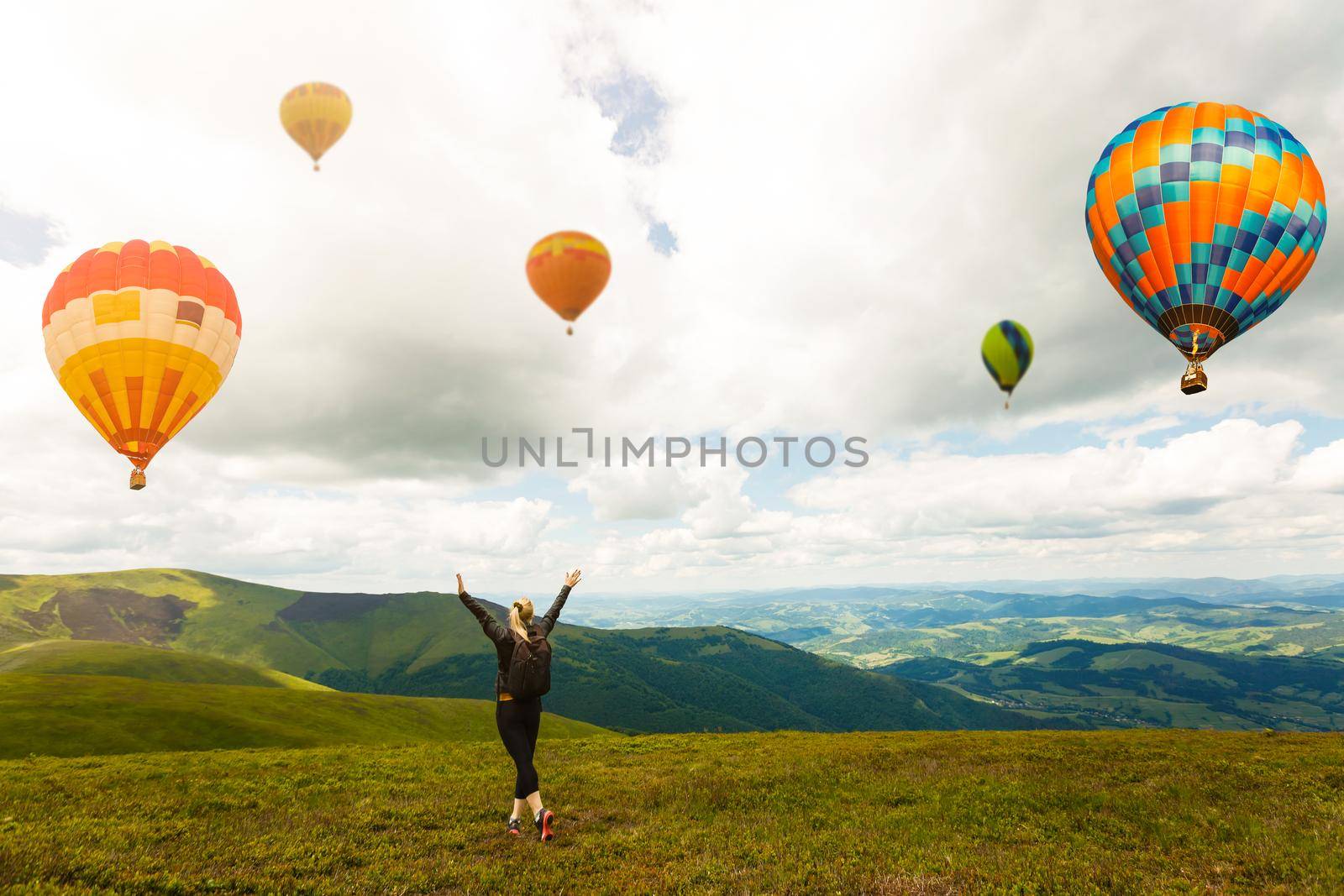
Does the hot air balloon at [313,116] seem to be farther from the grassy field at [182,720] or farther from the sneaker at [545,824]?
the sneaker at [545,824]

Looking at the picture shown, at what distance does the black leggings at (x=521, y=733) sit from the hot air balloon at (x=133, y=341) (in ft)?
108

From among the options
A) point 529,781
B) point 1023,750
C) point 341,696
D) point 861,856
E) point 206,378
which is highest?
point 206,378

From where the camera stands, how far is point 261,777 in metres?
16.6

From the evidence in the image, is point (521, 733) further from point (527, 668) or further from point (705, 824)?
point (705, 824)

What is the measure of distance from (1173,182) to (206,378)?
54821 mm

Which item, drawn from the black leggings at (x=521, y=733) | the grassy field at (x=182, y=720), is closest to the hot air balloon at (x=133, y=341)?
the grassy field at (x=182, y=720)

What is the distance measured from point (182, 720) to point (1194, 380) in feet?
293

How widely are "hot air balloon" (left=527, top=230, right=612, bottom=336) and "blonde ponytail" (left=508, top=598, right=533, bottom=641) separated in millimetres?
31522

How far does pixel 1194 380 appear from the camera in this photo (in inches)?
1216

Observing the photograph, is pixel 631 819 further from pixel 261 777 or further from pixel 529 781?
pixel 261 777

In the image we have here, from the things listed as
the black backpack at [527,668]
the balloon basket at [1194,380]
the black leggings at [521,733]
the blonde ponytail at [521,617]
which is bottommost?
the black leggings at [521,733]

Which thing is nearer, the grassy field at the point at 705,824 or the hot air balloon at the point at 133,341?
the grassy field at the point at 705,824

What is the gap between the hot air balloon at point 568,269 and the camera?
135 feet

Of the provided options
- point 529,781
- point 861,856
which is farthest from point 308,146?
point 861,856
